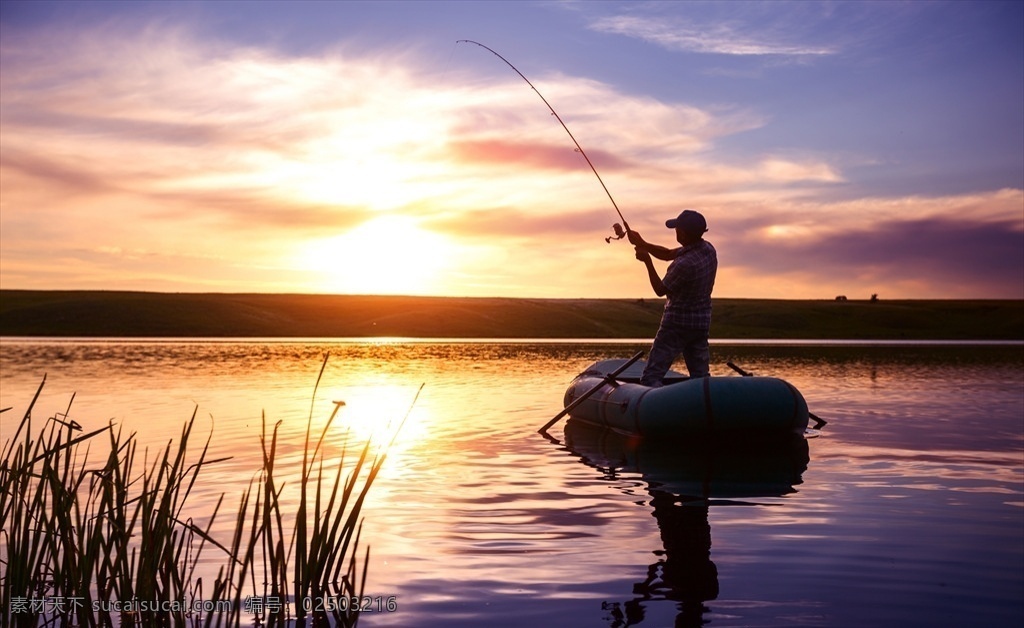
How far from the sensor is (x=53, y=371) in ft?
98.2

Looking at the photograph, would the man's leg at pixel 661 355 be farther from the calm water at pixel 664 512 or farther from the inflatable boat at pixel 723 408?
the calm water at pixel 664 512

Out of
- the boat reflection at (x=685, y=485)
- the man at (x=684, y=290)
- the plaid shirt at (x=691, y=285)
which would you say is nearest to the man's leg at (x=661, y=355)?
the man at (x=684, y=290)

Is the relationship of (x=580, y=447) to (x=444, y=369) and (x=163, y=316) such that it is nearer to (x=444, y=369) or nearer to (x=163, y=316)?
(x=444, y=369)

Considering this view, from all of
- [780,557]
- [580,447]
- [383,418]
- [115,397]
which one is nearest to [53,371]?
[115,397]

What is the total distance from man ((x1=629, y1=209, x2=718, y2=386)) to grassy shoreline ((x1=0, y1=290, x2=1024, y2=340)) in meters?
68.8

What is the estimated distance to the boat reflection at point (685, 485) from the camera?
6637 mm

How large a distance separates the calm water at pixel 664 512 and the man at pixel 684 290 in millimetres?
1459

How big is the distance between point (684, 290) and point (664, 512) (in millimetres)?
5579

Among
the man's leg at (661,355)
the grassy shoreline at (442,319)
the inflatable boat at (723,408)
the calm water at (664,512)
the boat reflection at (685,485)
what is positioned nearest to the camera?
the calm water at (664,512)

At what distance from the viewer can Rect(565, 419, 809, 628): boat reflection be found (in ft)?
21.8

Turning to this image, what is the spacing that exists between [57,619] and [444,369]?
1143 inches

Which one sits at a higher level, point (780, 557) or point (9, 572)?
point (9, 572)

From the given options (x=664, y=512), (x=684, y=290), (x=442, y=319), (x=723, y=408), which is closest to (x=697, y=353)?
(x=684, y=290)

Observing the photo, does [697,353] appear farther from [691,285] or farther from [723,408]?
[723,408]
